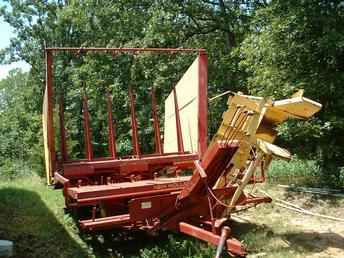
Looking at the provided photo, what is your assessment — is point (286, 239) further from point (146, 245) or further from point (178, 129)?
point (178, 129)

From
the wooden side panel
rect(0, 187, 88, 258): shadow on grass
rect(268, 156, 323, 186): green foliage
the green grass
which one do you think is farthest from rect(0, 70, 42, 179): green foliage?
the wooden side panel

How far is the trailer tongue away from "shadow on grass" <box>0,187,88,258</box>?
44cm

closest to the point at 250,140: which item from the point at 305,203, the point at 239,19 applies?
the point at 305,203

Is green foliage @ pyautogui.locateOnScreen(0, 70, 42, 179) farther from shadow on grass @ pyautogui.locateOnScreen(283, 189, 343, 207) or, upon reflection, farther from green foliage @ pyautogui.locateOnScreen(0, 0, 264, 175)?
shadow on grass @ pyautogui.locateOnScreen(283, 189, 343, 207)

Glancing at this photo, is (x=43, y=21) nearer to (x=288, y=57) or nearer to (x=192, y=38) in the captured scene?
(x=192, y=38)

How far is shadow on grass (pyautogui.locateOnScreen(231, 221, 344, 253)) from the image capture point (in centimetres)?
530

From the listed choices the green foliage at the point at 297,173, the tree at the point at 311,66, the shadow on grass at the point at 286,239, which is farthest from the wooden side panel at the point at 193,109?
the green foliage at the point at 297,173

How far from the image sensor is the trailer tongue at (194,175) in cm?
479

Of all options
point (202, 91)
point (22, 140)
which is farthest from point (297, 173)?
point (22, 140)

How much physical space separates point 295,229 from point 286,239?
0.53 m

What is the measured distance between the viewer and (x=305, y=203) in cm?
749

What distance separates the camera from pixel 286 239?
5.64 meters

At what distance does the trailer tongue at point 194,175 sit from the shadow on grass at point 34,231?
0.44 m

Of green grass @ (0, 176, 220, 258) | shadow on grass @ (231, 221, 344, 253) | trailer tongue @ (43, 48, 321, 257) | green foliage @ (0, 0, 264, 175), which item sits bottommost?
shadow on grass @ (231, 221, 344, 253)
